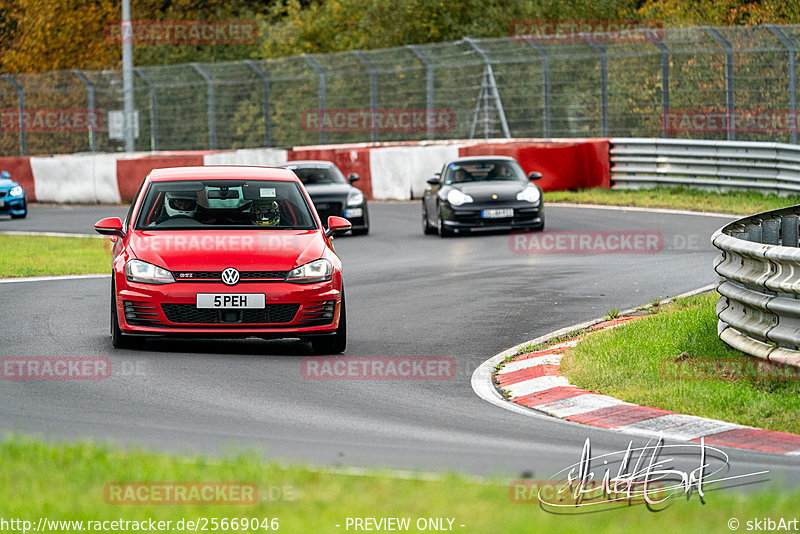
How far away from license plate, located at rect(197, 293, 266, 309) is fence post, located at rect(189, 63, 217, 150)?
25.6 meters

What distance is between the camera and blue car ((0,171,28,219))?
2819 cm

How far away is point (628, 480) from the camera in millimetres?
6184

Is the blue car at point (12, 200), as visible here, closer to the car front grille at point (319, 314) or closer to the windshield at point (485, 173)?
the windshield at point (485, 173)

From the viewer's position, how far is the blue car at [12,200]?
92.5 feet

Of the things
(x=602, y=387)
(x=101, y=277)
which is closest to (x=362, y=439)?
(x=602, y=387)

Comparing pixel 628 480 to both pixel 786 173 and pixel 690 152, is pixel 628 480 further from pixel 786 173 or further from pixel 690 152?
pixel 690 152

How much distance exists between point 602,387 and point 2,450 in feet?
13.1

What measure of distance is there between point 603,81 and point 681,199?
401 cm

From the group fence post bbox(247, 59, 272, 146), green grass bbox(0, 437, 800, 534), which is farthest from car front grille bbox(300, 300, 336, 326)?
fence post bbox(247, 59, 272, 146)
